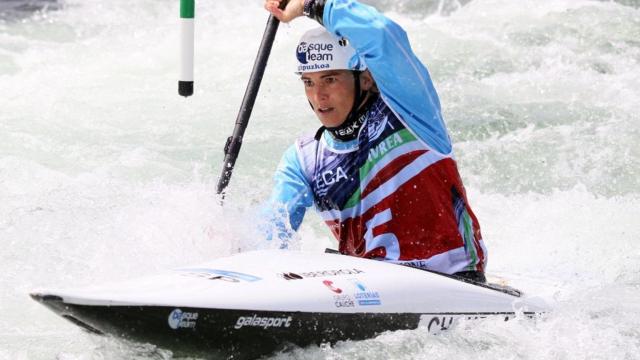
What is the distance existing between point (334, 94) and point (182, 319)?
112cm

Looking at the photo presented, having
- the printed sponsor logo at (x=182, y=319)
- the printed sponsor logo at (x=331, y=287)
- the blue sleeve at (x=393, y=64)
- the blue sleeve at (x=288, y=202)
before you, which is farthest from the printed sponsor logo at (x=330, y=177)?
the printed sponsor logo at (x=182, y=319)

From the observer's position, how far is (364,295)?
3.57 meters

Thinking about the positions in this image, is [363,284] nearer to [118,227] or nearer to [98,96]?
[118,227]

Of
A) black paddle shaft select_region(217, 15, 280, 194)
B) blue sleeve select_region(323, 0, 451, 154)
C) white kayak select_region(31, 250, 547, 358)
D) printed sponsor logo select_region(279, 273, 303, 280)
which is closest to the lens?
white kayak select_region(31, 250, 547, 358)

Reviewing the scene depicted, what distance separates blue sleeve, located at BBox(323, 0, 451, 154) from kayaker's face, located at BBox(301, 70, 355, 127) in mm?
121

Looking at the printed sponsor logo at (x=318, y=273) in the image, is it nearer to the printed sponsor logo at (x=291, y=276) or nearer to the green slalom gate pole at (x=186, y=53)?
the printed sponsor logo at (x=291, y=276)

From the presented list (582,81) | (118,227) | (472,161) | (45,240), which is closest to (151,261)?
(118,227)

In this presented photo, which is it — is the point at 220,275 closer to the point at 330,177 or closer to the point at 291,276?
the point at 291,276

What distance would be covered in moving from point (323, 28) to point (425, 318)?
3.62 feet

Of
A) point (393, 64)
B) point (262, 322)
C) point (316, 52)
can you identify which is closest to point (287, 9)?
point (316, 52)

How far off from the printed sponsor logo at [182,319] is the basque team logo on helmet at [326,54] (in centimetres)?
114

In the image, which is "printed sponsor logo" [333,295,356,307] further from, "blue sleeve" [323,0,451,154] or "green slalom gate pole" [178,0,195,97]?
"green slalom gate pole" [178,0,195,97]

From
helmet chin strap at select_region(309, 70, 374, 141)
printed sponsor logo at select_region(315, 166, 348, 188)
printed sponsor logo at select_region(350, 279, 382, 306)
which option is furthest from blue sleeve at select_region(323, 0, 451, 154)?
printed sponsor logo at select_region(350, 279, 382, 306)

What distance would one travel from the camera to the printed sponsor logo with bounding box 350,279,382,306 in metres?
3.55
